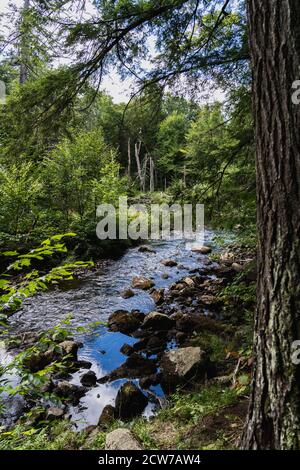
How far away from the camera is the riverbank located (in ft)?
7.98

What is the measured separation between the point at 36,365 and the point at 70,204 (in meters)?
7.77

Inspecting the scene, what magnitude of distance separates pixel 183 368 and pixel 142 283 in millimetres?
4250

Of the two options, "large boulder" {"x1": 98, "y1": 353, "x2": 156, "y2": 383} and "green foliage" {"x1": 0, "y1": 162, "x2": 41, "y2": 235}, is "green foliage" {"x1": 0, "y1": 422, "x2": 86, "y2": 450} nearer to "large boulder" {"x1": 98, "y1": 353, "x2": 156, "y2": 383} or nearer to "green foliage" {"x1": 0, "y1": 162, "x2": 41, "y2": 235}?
"large boulder" {"x1": 98, "y1": 353, "x2": 156, "y2": 383}

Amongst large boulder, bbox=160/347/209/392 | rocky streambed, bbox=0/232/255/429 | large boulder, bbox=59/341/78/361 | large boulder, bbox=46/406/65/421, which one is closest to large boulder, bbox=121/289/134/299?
rocky streambed, bbox=0/232/255/429

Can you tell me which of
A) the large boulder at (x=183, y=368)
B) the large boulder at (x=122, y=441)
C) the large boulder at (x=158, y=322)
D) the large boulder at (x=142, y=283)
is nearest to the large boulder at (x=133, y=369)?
the large boulder at (x=183, y=368)

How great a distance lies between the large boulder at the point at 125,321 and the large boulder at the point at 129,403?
1.91 m

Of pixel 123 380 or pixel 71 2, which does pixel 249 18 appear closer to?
pixel 71 2

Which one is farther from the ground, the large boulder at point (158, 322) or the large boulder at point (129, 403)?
the large boulder at point (158, 322)

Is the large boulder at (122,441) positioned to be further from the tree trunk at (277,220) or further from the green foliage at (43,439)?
the tree trunk at (277,220)

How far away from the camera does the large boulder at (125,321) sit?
5.68 m

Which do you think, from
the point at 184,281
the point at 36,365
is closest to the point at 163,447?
the point at 36,365

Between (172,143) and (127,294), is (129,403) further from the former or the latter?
(172,143)

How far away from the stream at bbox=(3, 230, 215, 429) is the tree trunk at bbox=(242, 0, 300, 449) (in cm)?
147

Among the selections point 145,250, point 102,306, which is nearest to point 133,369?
point 102,306
